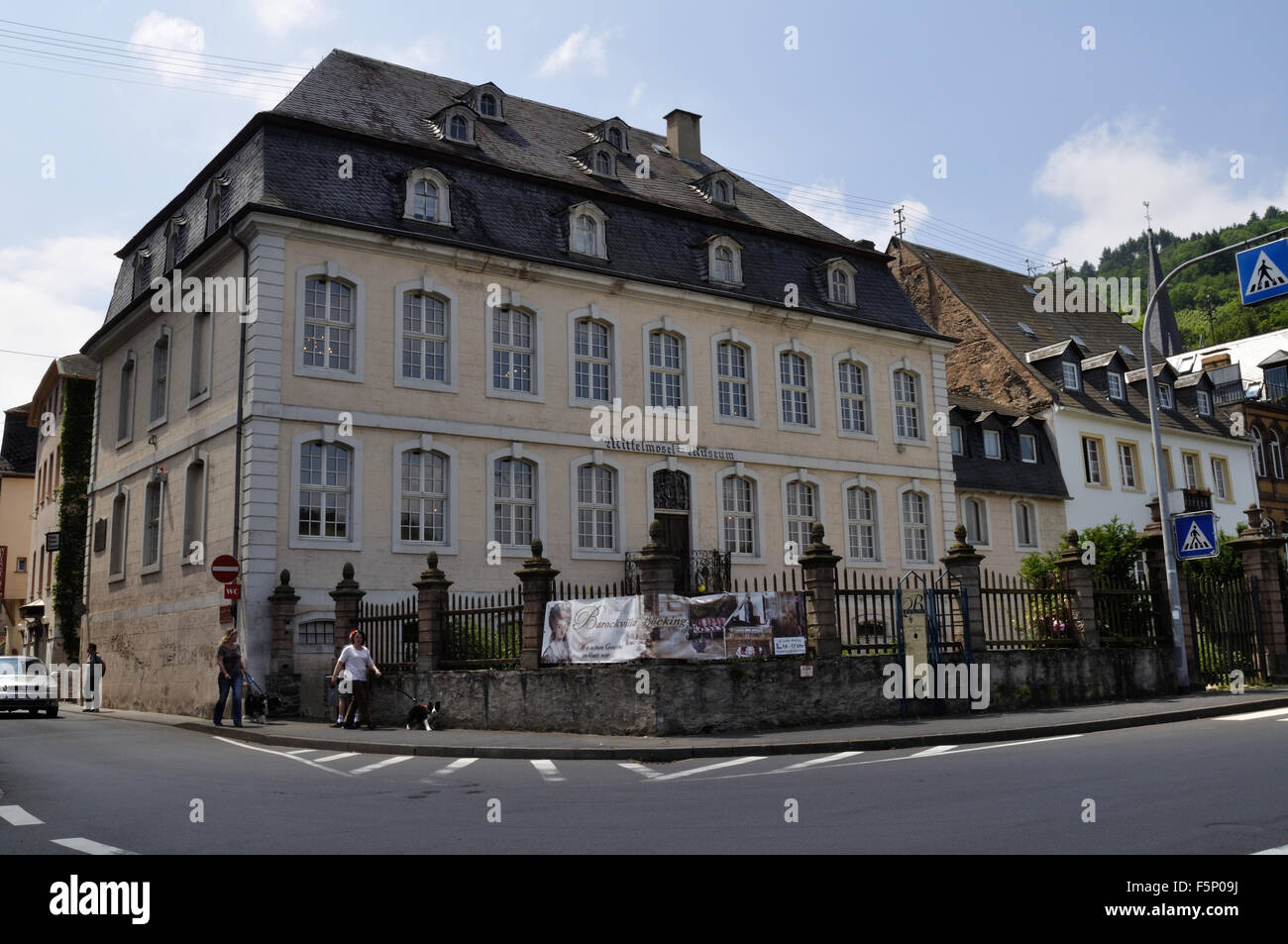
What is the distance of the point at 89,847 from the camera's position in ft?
24.3

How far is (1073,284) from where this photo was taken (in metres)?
50.8

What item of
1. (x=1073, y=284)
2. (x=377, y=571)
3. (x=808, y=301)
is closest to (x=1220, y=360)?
(x=1073, y=284)

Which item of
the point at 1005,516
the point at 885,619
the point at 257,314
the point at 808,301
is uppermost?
the point at 808,301

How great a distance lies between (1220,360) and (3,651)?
5920cm

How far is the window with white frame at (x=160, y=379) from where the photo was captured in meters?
27.3

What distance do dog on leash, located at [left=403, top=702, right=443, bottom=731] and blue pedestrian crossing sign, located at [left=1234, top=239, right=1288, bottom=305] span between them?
1299cm

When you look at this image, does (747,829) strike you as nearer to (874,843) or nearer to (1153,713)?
(874,843)

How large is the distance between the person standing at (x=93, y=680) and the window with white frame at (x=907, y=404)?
21.8 m

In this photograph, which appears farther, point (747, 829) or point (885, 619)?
point (885, 619)

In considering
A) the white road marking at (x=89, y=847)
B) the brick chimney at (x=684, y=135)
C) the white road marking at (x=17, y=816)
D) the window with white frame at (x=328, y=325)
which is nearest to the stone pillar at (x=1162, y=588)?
the window with white frame at (x=328, y=325)

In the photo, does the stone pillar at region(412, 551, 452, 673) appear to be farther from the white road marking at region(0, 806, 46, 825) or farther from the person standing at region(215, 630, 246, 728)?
the white road marking at region(0, 806, 46, 825)

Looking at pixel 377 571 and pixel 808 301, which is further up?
pixel 808 301

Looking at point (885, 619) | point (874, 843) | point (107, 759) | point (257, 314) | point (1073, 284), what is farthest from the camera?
point (1073, 284)

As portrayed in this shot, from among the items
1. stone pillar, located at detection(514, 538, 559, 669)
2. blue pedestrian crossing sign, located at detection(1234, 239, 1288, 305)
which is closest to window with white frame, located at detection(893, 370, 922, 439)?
blue pedestrian crossing sign, located at detection(1234, 239, 1288, 305)
